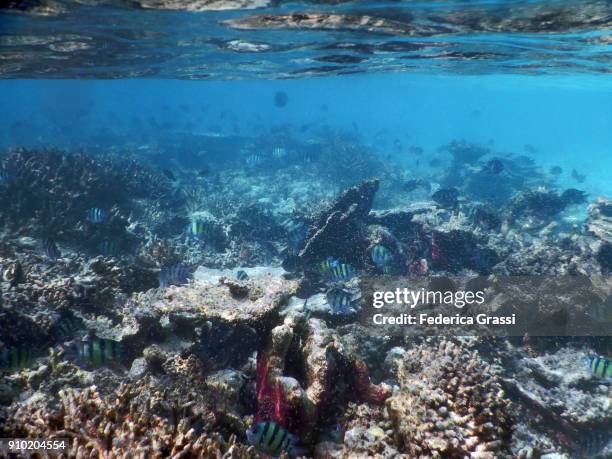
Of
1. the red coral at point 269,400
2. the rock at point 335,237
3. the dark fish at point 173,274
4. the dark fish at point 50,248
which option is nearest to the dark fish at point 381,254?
the rock at point 335,237

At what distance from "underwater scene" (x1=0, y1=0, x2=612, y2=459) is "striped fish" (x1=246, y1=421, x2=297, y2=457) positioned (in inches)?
1.1

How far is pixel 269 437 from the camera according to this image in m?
3.54

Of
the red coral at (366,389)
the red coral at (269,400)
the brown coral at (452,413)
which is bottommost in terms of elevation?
the red coral at (366,389)

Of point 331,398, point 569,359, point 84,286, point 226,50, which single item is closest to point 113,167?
point 226,50

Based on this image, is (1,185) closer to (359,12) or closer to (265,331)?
(265,331)

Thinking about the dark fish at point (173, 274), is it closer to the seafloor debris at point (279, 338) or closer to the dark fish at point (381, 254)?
the seafloor debris at point (279, 338)

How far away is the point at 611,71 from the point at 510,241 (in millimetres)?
18036

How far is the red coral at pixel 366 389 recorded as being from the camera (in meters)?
4.87

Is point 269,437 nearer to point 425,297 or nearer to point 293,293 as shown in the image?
point 293,293

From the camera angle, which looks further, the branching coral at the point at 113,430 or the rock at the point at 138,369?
the rock at the point at 138,369

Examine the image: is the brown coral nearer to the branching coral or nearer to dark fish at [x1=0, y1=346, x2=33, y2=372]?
the branching coral

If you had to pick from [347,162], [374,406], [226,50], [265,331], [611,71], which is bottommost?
[347,162]

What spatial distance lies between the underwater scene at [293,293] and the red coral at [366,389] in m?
0.03

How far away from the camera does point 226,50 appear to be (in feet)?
56.1
